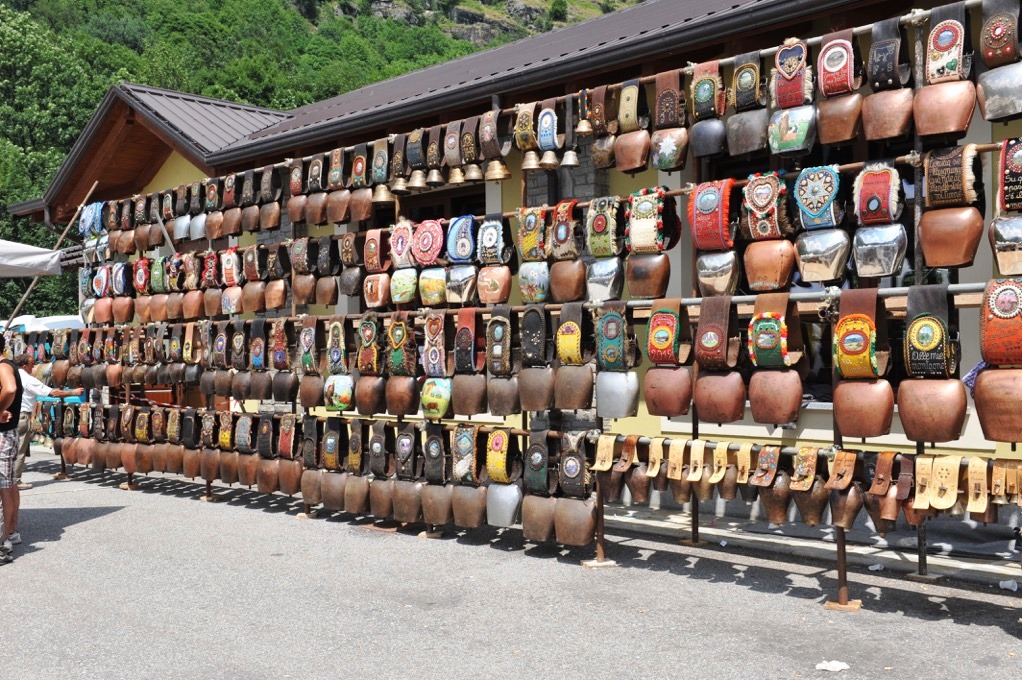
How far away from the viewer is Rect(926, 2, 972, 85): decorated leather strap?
4.84m

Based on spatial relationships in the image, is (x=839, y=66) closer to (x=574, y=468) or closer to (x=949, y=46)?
(x=949, y=46)

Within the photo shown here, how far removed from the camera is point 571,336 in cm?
638

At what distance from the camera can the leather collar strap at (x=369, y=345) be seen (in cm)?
770

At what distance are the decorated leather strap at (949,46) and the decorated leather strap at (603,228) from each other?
2099mm

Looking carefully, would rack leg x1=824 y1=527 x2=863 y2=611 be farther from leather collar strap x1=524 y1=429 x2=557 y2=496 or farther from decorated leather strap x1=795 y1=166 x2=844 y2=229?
leather collar strap x1=524 y1=429 x2=557 y2=496

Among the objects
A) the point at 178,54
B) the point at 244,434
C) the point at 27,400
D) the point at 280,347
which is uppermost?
the point at 178,54

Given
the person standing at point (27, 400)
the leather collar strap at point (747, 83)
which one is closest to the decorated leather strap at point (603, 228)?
the leather collar strap at point (747, 83)

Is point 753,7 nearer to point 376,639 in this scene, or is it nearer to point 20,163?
point 376,639

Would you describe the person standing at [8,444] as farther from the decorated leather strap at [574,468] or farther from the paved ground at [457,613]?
the decorated leather strap at [574,468]

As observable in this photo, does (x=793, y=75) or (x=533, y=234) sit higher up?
(x=793, y=75)

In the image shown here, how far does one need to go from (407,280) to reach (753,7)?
3315 mm

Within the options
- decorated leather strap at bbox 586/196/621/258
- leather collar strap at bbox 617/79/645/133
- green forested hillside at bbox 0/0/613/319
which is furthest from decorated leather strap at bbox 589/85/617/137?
green forested hillside at bbox 0/0/613/319

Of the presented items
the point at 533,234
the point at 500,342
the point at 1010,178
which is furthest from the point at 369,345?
the point at 1010,178

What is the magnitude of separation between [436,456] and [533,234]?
193 centimetres
